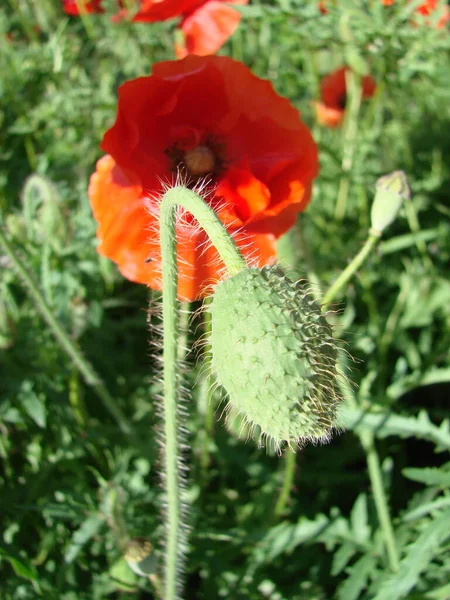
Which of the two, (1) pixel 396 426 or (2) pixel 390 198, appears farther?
(1) pixel 396 426

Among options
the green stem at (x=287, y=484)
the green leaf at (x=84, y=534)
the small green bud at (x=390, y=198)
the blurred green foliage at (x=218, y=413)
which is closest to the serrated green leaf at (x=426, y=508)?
the blurred green foliage at (x=218, y=413)

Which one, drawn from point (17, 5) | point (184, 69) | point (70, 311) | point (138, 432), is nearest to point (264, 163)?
point (184, 69)

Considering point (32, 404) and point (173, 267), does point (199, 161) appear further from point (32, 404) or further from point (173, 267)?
point (32, 404)

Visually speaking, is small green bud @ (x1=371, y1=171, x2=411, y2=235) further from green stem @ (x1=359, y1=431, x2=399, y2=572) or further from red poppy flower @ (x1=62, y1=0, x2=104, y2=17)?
red poppy flower @ (x1=62, y1=0, x2=104, y2=17)

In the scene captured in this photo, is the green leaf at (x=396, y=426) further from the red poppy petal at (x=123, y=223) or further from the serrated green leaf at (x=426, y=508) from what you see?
the red poppy petal at (x=123, y=223)

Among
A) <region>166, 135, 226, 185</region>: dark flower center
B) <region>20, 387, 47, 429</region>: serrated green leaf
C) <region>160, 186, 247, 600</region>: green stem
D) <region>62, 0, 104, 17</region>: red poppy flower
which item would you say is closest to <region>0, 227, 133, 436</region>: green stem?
<region>20, 387, 47, 429</region>: serrated green leaf

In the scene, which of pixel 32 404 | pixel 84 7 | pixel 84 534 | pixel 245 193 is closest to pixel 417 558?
pixel 84 534

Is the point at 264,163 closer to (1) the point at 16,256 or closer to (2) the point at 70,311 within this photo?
(1) the point at 16,256
